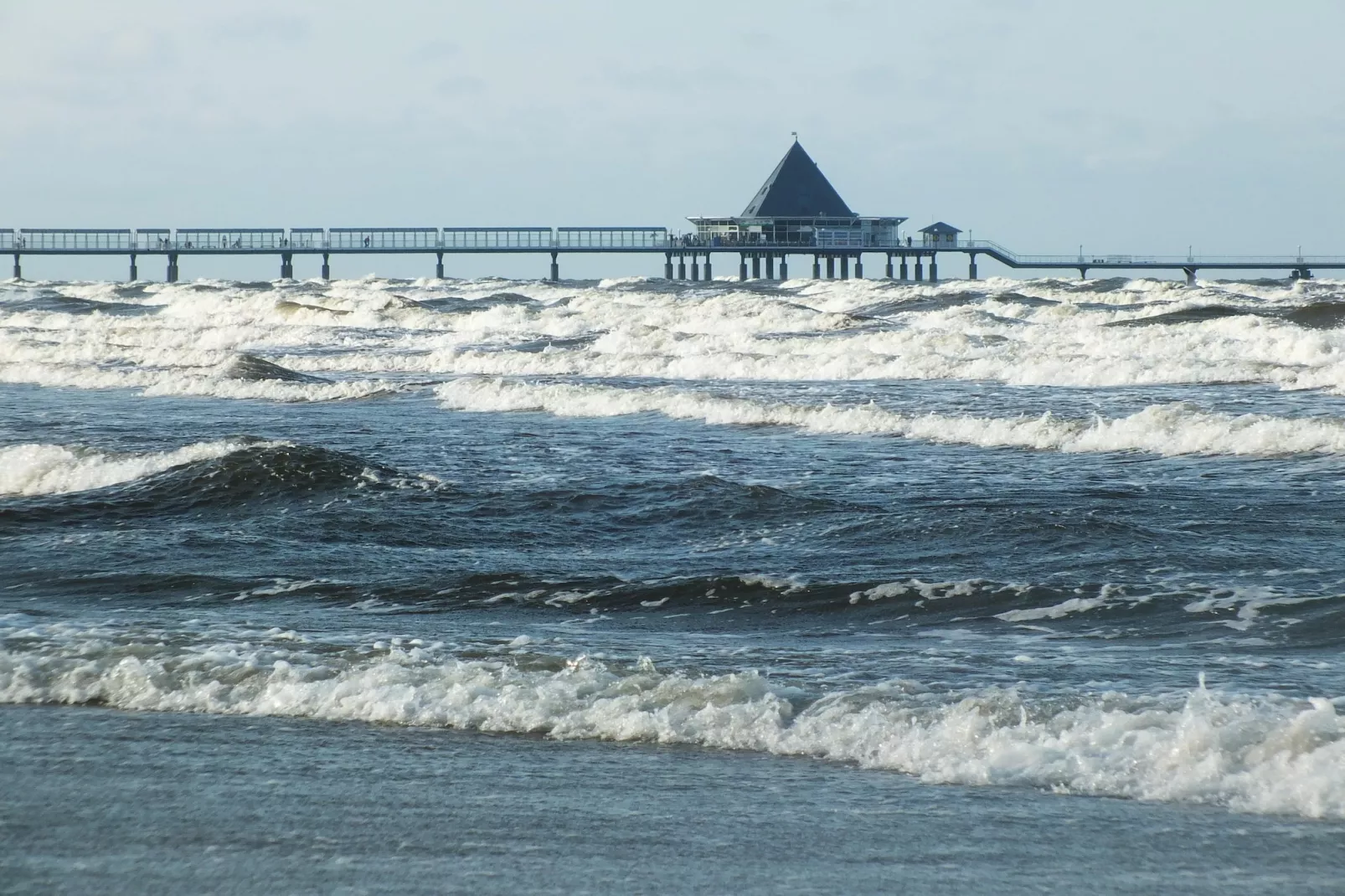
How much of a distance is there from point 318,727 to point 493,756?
797mm

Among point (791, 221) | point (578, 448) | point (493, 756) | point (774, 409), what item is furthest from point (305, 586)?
point (791, 221)

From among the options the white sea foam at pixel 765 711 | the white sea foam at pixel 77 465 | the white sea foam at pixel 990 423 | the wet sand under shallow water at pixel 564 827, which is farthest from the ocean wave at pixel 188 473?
the wet sand under shallow water at pixel 564 827

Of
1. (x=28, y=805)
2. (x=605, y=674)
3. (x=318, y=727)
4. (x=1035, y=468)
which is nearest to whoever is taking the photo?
(x=28, y=805)

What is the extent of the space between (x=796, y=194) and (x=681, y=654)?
89.3m

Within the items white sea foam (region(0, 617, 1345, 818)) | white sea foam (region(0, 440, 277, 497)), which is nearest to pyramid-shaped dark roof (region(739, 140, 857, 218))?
white sea foam (region(0, 440, 277, 497))

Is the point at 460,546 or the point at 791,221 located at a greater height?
the point at 791,221

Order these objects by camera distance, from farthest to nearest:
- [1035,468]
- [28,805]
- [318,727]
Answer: [1035,468]
[318,727]
[28,805]

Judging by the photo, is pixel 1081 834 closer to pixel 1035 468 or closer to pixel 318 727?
pixel 318 727

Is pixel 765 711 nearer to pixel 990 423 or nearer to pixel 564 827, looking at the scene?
pixel 564 827

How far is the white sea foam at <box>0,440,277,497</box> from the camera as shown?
12.5 m

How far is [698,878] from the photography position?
162 inches

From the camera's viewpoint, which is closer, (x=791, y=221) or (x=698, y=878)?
(x=698, y=878)

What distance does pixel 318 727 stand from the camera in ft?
18.9

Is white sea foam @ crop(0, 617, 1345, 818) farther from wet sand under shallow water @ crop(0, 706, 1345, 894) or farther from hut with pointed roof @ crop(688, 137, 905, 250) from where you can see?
hut with pointed roof @ crop(688, 137, 905, 250)
